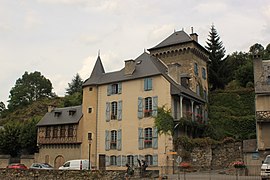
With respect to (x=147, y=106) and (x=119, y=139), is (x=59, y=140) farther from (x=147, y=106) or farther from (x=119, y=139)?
(x=147, y=106)

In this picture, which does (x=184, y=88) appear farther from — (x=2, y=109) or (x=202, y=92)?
(x=2, y=109)

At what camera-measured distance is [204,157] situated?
31.0 metres

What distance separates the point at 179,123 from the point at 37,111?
144ft

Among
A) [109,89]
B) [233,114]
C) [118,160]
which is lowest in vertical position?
[118,160]

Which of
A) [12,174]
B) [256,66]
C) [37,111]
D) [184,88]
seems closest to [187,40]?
[184,88]

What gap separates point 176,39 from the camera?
1532 inches

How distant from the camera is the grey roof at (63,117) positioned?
125ft

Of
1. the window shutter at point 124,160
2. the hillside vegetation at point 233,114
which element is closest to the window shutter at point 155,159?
the window shutter at point 124,160

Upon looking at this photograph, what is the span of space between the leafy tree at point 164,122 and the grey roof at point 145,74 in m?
1.83

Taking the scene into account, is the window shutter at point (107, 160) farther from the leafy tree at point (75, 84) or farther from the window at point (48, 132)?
the leafy tree at point (75, 84)

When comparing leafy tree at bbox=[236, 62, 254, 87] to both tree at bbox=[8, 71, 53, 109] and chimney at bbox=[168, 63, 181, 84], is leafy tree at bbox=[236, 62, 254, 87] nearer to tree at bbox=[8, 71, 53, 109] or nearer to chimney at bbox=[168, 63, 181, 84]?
chimney at bbox=[168, 63, 181, 84]

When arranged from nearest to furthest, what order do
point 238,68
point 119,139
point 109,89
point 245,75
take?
point 119,139 < point 109,89 < point 245,75 < point 238,68

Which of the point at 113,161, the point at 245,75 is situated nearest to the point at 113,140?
the point at 113,161

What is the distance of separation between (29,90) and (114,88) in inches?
1815
